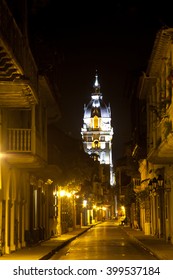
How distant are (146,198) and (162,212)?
9.22 metres

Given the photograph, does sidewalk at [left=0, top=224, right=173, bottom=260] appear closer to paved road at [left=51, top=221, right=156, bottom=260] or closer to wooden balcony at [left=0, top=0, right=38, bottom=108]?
paved road at [left=51, top=221, right=156, bottom=260]

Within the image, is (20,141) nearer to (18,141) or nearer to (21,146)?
(18,141)

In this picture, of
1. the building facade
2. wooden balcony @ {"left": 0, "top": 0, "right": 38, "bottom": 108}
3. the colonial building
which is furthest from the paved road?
wooden balcony @ {"left": 0, "top": 0, "right": 38, "bottom": 108}

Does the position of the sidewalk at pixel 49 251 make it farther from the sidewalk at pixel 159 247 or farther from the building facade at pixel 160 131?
the building facade at pixel 160 131

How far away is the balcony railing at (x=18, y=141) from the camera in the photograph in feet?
72.1

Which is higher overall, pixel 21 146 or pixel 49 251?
pixel 21 146

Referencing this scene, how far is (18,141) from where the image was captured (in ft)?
72.4

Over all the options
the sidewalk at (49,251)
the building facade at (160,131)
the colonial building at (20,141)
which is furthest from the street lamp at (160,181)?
the colonial building at (20,141)

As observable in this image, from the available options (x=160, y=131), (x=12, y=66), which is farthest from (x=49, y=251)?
(x=12, y=66)

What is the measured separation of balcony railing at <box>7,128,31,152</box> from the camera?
22.0m
